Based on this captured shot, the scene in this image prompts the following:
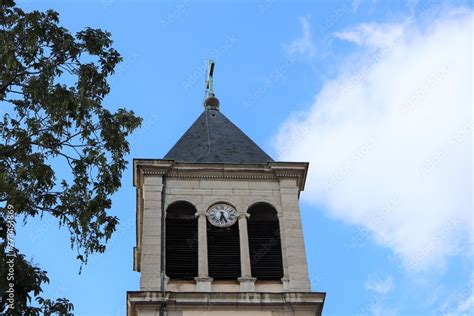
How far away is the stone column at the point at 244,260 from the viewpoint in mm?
24594

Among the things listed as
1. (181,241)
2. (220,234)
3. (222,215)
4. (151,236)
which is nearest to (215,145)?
(222,215)

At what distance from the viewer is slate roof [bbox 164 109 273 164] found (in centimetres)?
2931

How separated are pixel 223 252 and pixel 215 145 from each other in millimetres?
5780

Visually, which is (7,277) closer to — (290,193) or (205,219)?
(205,219)

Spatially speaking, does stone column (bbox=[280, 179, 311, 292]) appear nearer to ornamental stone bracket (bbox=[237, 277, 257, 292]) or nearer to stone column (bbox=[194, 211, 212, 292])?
ornamental stone bracket (bbox=[237, 277, 257, 292])

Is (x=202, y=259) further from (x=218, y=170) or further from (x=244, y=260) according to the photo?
(x=218, y=170)

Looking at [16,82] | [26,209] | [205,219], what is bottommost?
[26,209]

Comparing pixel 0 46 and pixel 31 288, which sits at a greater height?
pixel 0 46

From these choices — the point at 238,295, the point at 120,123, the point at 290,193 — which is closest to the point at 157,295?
the point at 238,295

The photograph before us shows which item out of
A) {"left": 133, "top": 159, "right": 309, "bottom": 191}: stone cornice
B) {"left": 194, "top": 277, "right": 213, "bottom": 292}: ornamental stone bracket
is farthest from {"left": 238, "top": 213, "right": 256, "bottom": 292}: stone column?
{"left": 133, "top": 159, "right": 309, "bottom": 191}: stone cornice

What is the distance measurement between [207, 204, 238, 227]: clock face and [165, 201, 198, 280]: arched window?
1.88 ft

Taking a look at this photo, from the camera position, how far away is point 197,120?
33.2 meters

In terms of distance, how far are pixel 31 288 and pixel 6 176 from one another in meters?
1.95

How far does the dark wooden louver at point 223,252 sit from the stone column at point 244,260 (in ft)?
0.59
